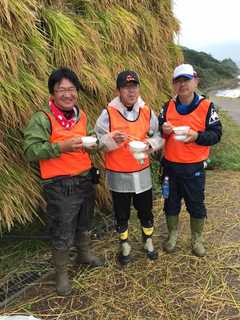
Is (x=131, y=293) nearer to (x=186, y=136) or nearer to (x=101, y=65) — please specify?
(x=186, y=136)

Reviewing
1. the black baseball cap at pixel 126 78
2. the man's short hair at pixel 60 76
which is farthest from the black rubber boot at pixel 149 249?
the man's short hair at pixel 60 76

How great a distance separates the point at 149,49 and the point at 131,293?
3.20 metres

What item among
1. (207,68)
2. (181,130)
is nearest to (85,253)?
(181,130)

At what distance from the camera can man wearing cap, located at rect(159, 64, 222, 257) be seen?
352cm

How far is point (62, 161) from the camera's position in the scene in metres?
3.26

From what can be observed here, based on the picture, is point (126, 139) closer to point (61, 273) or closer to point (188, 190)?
point (188, 190)

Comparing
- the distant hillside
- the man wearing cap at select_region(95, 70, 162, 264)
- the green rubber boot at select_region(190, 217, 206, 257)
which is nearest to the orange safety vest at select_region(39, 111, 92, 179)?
the man wearing cap at select_region(95, 70, 162, 264)

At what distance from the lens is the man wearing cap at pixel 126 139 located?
3.39 meters

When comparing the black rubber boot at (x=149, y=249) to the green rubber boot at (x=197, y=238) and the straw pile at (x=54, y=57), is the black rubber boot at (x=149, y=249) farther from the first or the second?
the straw pile at (x=54, y=57)

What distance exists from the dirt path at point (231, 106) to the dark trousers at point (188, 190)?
27.6 feet

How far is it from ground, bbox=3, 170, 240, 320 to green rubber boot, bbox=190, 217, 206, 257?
0.06 meters

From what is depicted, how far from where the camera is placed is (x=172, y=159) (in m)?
3.75

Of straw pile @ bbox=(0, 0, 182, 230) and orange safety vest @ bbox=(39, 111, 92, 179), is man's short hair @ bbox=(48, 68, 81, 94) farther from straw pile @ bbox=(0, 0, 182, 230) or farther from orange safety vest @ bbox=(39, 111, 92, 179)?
straw pile @ bbox=(0, 0, 182, 230)

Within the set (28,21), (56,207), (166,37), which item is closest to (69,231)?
(56,207)
